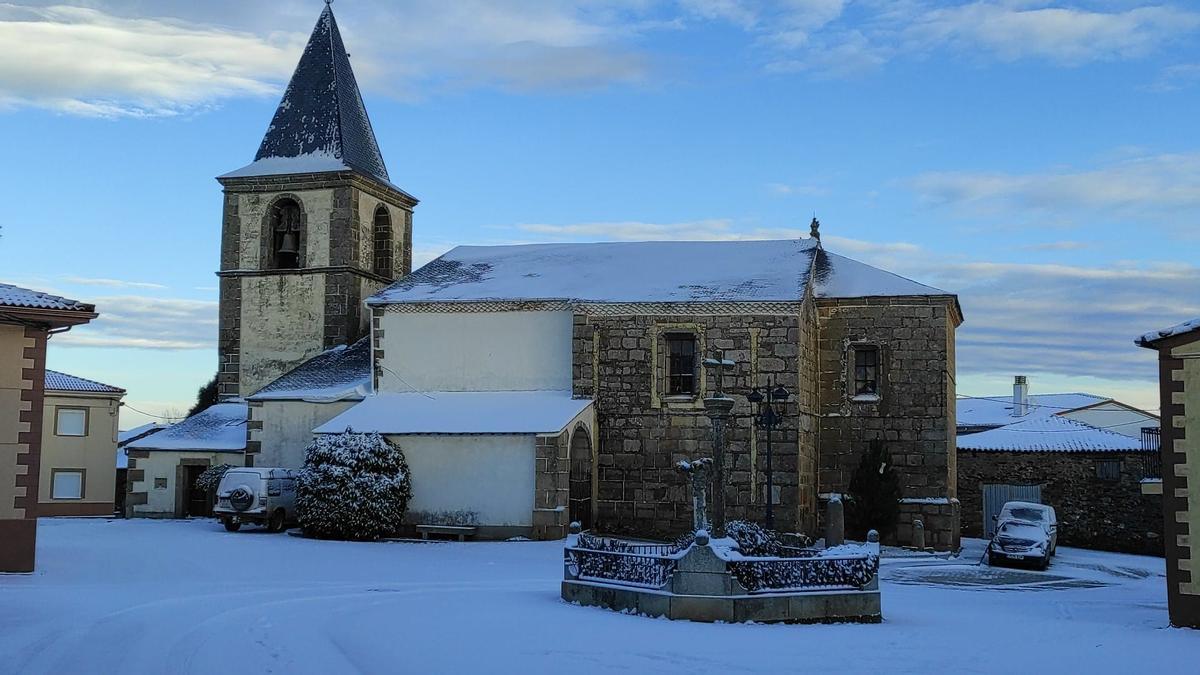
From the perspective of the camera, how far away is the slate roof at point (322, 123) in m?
38.8

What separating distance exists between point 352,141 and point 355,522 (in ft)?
48.8

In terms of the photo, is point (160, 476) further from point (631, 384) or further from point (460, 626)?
point (460, 626)

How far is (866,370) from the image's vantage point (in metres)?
33.2

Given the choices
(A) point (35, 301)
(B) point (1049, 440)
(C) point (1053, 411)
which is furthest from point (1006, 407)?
(A) point (35, 301)

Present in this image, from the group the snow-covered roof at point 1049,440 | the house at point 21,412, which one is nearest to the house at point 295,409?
the house at point 21,412

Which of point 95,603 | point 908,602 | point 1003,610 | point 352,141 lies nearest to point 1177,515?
point 1003,610

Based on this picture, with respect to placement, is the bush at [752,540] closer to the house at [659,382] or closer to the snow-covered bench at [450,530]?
the house at [659,382]

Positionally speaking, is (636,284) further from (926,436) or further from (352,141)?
(352,141)

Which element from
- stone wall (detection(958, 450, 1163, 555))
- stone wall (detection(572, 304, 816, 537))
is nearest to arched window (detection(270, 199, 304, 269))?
stone wall (detection(572, 304, 816, 537))

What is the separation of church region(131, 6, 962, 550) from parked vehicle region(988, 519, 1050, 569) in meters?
3.68

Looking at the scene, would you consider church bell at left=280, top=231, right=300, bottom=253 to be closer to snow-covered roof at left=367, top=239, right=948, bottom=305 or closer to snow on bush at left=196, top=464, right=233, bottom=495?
snow-covered roof at left=367, top=239, right=948, bottom=305

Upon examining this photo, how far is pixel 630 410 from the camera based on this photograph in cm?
3180

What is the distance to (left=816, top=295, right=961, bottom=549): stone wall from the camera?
32125 mm

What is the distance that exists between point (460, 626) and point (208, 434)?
23.1 m
